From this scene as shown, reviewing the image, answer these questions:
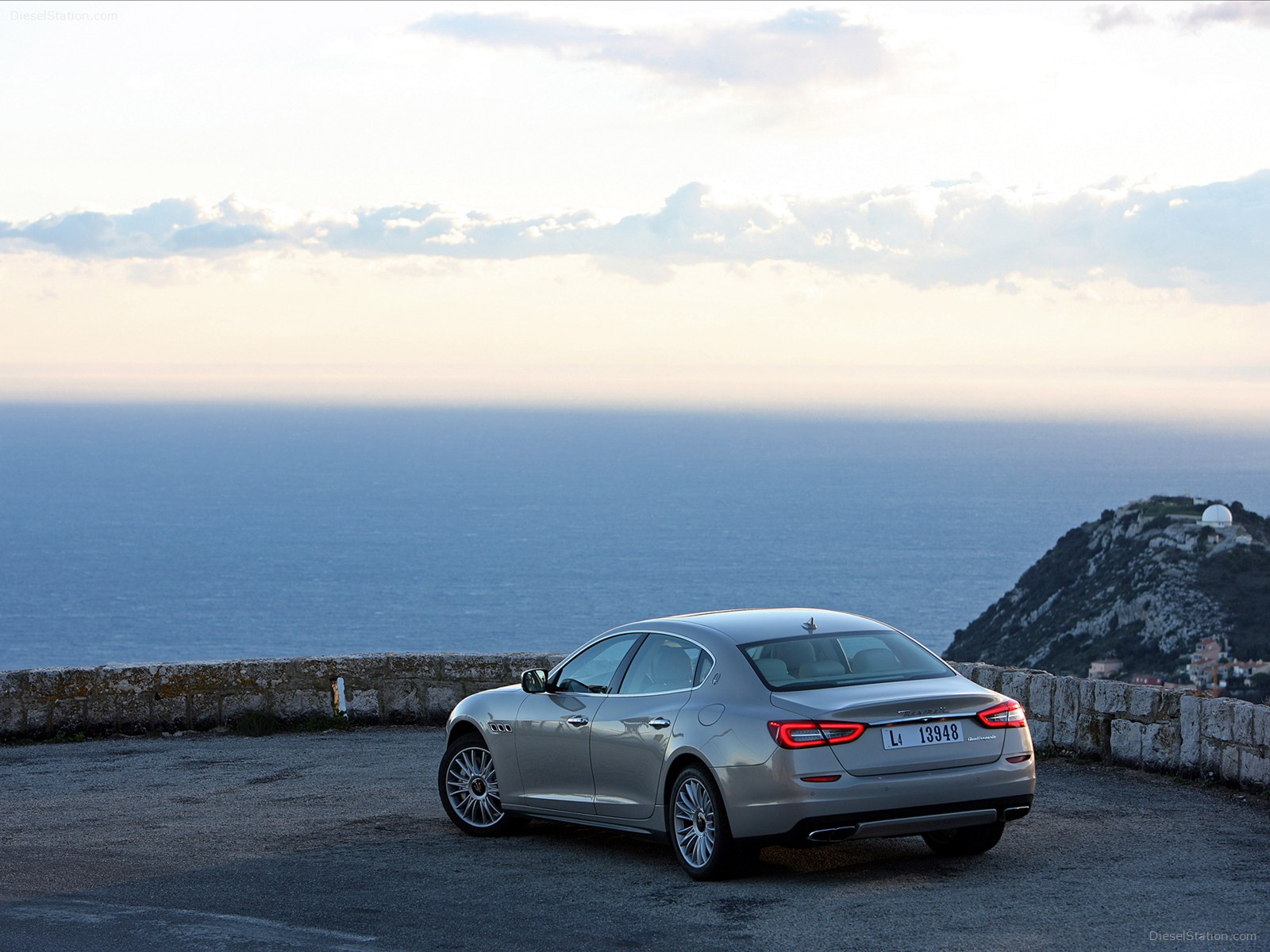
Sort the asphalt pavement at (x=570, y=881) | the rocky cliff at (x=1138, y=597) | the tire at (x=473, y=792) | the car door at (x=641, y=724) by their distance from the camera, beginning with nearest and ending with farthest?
1. the asphalt pavement at (x=570, y=881)
2. the car door at (x=641, y=724)
3. the tire at (x=473, y=792)
4. the rocky cliff at (x=1138, y=597)

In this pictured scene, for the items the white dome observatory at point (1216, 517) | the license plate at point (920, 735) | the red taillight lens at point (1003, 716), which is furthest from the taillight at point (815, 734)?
the white dome observatory at point (1216, 517)

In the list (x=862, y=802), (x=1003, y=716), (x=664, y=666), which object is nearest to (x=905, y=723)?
(x=862, y=802)

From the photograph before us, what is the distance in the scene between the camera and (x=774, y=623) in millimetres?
7969

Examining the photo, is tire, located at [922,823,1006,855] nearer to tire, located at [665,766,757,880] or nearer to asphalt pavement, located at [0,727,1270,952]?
asphalt pavement, located at [0,727,1270,952]

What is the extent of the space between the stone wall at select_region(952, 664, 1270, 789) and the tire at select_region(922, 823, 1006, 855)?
2844 mm

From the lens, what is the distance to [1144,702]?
35.8 feet

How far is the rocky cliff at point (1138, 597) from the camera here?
72.6m

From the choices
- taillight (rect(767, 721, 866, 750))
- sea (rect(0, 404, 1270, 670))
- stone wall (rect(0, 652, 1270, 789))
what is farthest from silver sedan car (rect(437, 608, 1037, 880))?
sea (rect(0, 404, 1270, 670))

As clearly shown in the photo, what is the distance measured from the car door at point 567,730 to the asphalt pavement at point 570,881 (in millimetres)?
355

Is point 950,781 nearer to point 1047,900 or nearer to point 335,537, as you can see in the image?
point 1047,900

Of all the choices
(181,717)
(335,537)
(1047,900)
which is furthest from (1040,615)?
(335,537)

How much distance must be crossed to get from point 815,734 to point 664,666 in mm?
1269

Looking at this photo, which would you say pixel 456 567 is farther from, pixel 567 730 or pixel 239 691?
pixel 567 730

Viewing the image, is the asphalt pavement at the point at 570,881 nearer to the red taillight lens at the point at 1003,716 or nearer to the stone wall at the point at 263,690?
the red taillight lens at the point at 1003,716
